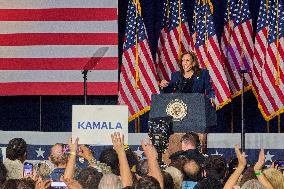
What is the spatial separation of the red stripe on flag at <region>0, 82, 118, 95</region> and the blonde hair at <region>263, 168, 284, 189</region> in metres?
8.71

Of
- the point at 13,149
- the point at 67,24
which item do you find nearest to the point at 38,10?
the point at 67,24

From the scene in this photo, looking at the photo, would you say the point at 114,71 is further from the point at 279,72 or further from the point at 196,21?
the point at 279,72

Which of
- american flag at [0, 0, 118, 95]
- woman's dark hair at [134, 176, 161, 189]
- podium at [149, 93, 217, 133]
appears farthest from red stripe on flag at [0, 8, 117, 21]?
woman's dark hair at [134, 176, 161, 189]

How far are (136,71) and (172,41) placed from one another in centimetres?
74

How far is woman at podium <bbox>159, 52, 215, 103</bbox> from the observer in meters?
9.39

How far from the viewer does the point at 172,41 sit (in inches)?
569

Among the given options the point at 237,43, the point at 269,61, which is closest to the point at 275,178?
the point at 269,61

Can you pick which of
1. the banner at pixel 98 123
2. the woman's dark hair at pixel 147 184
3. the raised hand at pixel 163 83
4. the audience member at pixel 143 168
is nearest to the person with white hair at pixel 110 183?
the woman's dark hair at pixel 147 184

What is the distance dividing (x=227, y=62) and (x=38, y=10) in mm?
3223

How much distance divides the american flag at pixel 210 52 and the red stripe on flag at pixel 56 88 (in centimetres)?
164

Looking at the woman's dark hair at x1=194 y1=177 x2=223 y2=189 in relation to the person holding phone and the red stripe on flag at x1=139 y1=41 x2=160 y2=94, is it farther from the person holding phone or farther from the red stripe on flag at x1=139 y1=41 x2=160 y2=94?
the red stripe on flag at x1=139 y1=41 x2=160 y2=94

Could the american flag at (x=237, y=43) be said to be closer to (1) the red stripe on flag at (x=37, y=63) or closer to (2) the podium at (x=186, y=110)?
(1) the red stripe on flag at (x=37, y=63)

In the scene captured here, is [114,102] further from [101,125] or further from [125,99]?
[101,125]

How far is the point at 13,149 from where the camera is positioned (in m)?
7.88
